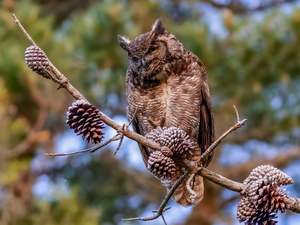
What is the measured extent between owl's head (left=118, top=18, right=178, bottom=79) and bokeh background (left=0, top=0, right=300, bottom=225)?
136 cm

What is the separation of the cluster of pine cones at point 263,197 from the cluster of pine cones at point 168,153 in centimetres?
26

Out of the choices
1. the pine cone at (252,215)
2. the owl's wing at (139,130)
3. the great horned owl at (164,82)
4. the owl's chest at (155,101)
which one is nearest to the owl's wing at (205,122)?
the great horned owl at (164,82)

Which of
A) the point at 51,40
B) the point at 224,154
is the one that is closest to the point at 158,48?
the point at 51,40

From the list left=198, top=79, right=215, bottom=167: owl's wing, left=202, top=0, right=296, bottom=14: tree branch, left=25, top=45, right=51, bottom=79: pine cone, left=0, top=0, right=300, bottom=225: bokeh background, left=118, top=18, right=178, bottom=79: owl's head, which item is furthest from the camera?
left=202, top=0, right=296, bottom=14: tree branch

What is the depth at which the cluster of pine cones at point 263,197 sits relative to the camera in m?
0.97

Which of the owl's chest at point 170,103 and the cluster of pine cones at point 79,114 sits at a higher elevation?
the owl's chest at point 170,103

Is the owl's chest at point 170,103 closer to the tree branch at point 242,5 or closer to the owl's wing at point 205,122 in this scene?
the owl's wing at point 205,122

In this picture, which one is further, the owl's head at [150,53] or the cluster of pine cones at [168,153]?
the owl's head at [150,53]

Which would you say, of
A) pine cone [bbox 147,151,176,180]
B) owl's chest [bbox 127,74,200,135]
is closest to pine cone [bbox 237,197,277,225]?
pine cone [bbox 147,151,176,180]

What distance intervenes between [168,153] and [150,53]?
1.96 feet

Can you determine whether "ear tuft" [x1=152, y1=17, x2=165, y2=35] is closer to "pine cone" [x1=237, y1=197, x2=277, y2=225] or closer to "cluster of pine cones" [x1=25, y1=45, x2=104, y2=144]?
"cluster of pine cones" [x1=25, y1=45, x2=104, y2=144]

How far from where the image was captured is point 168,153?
3.83 ft

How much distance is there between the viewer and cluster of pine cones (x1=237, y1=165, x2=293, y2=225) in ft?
3.20

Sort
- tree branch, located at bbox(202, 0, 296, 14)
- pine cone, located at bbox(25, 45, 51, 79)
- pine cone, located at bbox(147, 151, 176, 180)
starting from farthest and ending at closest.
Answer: tree branch, located at bbox(202, 0, 296, 14) < pine cone, located at bbox(147, 151, 176, 180) < pine cone, located at bbox(25, 45, 51, 79)
